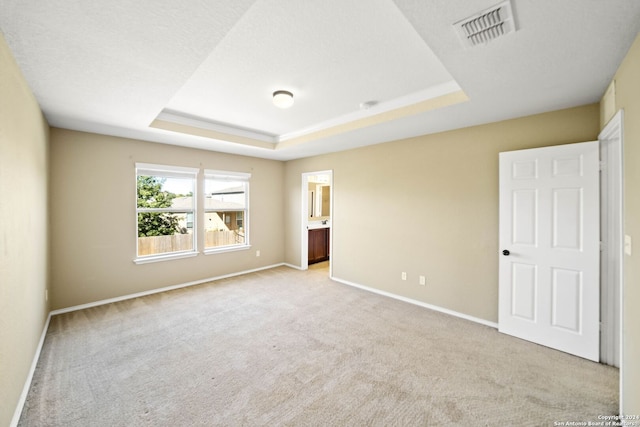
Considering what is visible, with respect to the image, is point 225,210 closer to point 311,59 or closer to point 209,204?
point 209,204

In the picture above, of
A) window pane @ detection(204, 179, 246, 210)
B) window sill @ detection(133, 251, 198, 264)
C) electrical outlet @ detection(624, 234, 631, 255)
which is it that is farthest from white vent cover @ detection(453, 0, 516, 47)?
window sill @ detection(133, 251, 198, 264)

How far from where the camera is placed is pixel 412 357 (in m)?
2.48

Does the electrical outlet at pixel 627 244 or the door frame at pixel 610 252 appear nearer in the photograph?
the electrical outlet at pixel 627 244

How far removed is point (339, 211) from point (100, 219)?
11.9 ft

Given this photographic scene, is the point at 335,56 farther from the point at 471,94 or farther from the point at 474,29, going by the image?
the point at 471,94

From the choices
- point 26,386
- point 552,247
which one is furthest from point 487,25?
point 26,386

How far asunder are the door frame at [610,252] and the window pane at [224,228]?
516cm

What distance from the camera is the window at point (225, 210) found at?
486 centimetres

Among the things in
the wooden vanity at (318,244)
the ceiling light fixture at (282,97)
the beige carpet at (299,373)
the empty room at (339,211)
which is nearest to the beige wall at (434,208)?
the empty room at (339,211)

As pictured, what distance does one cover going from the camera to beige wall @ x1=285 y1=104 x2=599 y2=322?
120 inches

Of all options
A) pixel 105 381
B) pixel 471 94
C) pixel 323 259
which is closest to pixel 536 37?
pixel 471 94

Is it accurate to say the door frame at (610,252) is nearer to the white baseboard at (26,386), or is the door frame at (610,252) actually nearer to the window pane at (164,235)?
the white baseboard at (26,386)

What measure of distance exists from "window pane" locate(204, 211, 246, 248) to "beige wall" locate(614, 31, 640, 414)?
5120mm

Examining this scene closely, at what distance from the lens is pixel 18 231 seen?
1.91 metres
